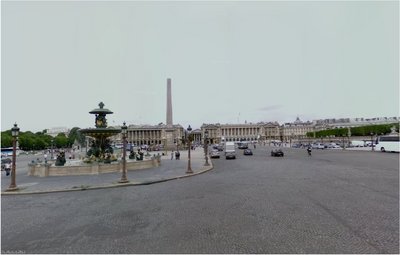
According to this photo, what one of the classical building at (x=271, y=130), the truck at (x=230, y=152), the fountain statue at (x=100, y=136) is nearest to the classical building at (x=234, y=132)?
the classical building at (x=271, y=130)

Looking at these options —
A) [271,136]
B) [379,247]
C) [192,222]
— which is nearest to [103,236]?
[192,222]

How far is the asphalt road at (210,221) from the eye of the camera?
642 centimetres

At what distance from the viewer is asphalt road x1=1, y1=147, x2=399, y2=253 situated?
642 cm

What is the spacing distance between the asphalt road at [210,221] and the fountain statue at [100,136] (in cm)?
1558

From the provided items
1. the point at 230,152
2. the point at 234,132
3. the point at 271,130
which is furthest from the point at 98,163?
the point at 271,130

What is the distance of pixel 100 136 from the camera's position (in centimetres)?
3011

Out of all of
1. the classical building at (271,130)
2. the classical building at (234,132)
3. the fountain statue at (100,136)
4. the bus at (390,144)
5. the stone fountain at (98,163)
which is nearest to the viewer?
the stone fountain at (98,163)

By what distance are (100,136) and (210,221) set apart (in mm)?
24706

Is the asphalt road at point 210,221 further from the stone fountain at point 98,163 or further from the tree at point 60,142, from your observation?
the tree at point 60,142

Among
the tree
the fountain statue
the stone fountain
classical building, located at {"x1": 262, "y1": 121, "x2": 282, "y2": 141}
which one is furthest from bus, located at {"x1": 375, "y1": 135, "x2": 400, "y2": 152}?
classical building, located at {"x1": 262, "y1": 121, "x2": 282, "y2": 141}

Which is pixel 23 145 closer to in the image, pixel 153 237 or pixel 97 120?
pixel 97 120

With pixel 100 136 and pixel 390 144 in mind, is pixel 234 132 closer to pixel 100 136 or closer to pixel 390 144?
pixel 390 144

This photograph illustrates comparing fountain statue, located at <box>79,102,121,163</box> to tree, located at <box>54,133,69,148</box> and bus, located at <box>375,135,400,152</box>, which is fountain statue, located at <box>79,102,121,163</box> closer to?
bus, located at <box>375,135,400,152</box>

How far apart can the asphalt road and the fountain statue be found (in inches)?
614
